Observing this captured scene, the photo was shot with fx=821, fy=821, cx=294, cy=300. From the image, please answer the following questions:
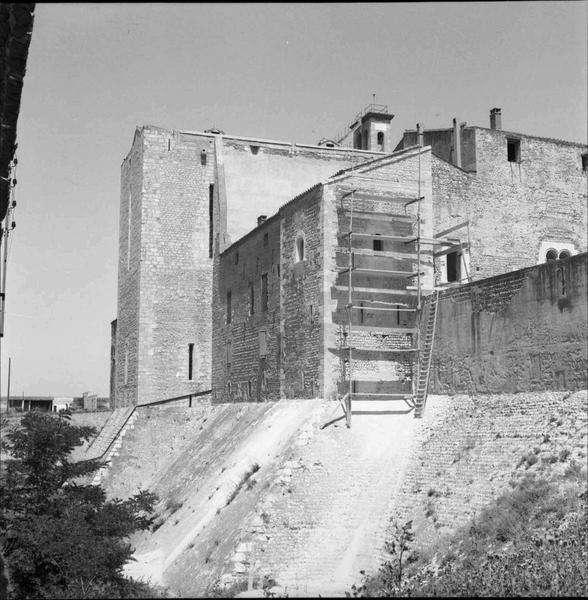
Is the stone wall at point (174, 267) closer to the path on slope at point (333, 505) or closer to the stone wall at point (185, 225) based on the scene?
the stone wall at point (185, 225)

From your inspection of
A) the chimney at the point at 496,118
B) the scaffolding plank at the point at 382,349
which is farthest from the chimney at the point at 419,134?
the scaffolding plank at the point at 382,349

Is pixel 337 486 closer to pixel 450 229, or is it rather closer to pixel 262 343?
pixel 262 343

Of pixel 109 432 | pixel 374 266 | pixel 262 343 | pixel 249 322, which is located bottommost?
pixel 109 432

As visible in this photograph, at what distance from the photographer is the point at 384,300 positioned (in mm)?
22094

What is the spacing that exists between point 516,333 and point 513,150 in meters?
11.2

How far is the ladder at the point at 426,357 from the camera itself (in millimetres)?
20391

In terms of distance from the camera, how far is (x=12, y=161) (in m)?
13.3

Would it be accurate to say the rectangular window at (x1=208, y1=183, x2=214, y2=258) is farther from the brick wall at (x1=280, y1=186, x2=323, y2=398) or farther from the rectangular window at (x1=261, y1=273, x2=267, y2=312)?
the brick wall at (x1=280, y1=186, x2=323, y2=398)

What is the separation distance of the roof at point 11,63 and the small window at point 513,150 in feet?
60.8

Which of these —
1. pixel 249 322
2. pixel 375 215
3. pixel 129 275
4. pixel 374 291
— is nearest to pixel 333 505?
pixel 374 291

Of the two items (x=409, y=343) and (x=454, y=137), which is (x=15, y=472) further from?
(x=454, y=137)

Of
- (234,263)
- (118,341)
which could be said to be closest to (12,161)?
(234,263)

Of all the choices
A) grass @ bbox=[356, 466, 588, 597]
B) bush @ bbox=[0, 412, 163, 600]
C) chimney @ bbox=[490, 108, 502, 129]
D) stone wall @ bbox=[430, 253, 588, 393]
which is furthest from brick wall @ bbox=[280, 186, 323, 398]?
chimney @ bbox=[490, 108, 502, 129]

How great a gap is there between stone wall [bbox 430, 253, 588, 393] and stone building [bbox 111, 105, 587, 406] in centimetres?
186
